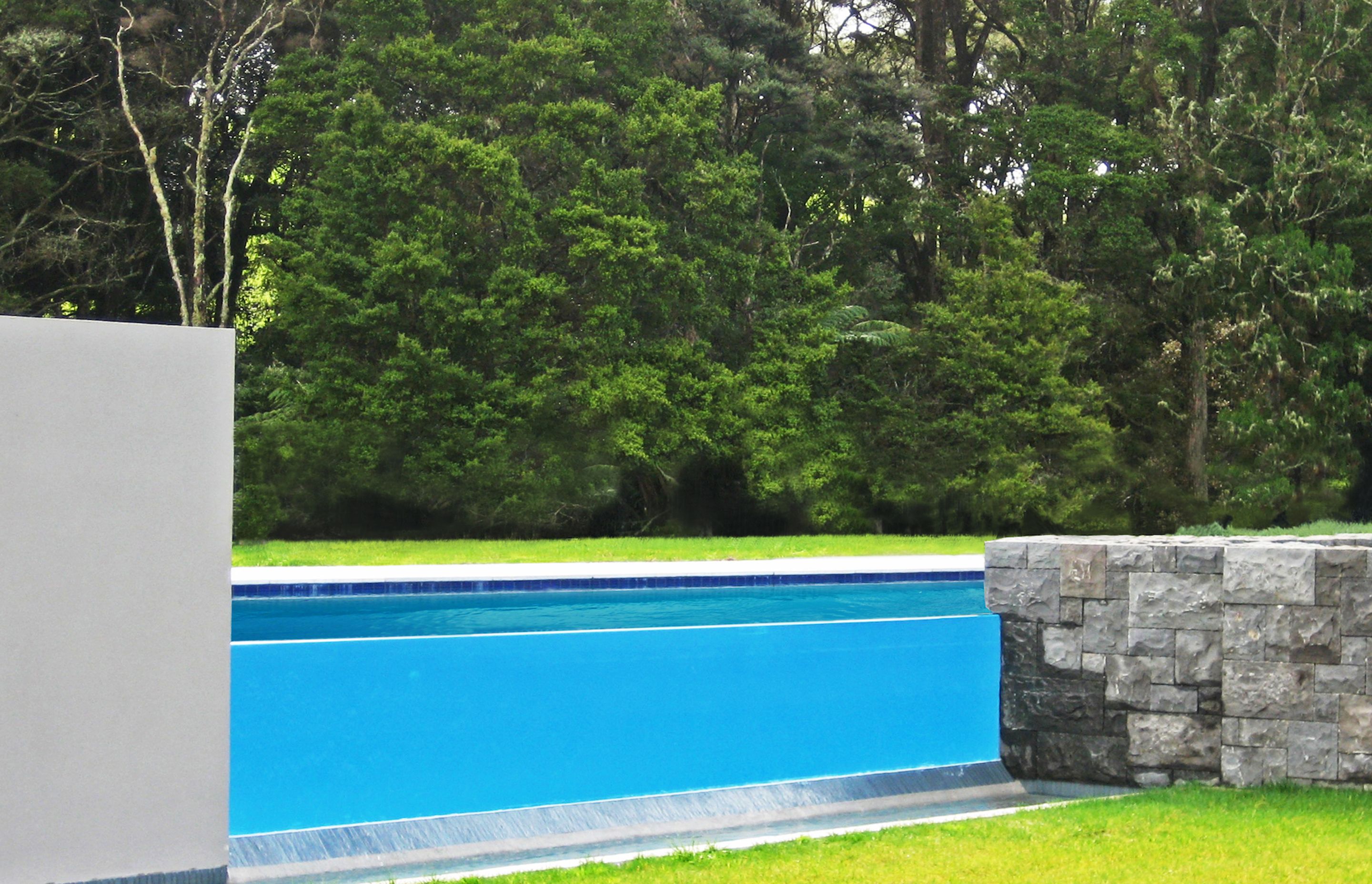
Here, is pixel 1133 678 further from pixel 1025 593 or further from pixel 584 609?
pixel 584 609

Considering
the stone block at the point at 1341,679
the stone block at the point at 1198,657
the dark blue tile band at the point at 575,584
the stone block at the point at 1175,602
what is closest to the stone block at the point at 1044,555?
the stone block at the point at 1175,602

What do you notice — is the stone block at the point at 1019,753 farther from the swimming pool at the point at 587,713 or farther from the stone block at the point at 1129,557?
the stone block at the point at 1129,557

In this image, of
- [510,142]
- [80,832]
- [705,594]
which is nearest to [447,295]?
[510,142]

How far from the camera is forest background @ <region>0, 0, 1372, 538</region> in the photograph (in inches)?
643

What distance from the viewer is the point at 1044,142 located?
18672 mm

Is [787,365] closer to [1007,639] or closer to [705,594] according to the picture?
[705,594]

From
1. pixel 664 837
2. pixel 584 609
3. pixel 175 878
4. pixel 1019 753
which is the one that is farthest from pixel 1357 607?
pixel 584 609

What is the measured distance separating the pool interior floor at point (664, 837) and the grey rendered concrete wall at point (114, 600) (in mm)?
570

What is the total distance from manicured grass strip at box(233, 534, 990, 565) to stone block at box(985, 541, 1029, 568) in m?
7.09

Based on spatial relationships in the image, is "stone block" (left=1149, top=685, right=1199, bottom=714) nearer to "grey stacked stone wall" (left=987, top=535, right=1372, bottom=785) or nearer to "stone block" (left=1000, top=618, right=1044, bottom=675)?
"grey stacked stone wall" (left=987, top=535, right=1372, bottom=785)

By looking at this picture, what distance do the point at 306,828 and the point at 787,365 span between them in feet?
43.3

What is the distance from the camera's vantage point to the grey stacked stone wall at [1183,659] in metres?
4.79

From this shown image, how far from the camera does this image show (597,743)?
5.43 metres

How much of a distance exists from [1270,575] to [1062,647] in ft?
2.75
